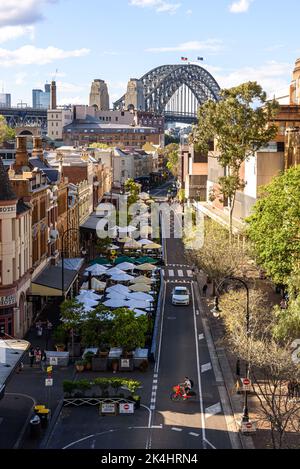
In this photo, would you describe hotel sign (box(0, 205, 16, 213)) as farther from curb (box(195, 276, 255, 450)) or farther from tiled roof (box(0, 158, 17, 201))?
curb (box(195, 276, 255, 450))

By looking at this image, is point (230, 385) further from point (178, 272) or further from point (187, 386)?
point (178, 272)

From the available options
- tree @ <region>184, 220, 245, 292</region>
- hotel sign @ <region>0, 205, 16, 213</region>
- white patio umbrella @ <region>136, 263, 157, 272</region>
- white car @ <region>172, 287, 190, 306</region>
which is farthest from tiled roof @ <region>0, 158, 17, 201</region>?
white patio umbrella @ <region>136, 263, 157, 272</region>

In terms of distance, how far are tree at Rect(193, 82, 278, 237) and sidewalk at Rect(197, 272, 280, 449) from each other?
8405mm

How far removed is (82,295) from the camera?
58.0m

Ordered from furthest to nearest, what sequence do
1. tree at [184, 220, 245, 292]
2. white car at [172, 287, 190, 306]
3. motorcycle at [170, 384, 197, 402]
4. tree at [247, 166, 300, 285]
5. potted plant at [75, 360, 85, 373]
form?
white car at [172, 287, 190, 306]
tree at [184, 220, 245, 292]
tree at [247, 166, 300, 285]
potted plant at [75, 360, 85, 373]
motorcycle at [170, 384, 197, 402]

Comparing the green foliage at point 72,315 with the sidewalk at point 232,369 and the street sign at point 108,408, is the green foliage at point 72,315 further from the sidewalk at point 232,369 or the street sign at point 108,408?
the street sign at point 108,408

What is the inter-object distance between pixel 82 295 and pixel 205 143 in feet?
84.0

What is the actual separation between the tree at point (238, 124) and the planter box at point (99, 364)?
28117 mm

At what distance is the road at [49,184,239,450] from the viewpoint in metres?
33.2

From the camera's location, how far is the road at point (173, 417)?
33.2 metres

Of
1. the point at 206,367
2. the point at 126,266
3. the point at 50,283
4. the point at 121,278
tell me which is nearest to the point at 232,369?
the point at 206,367

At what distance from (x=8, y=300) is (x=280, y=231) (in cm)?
1961

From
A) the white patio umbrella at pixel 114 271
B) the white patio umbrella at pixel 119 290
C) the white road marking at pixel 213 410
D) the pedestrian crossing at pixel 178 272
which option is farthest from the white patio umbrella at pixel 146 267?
the white road marking at pixel 213 410

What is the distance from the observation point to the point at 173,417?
36.6 meters
